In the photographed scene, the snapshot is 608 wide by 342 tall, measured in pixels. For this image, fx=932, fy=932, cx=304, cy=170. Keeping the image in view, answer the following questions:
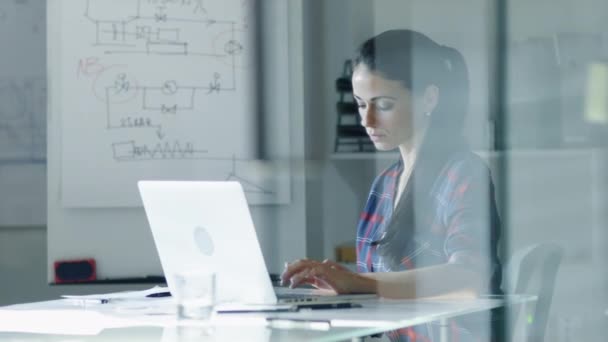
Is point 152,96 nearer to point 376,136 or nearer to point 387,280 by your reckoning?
point 376,136

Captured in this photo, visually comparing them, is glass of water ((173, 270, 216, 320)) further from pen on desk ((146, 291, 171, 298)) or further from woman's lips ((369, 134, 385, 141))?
woman's lips ((369, 134, 385, 141))

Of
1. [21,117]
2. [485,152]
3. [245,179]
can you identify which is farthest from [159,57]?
[485,152]

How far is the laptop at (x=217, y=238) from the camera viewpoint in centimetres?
167

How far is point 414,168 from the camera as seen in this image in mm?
2465

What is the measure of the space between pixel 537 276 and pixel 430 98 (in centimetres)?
71

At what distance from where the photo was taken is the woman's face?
254 cm

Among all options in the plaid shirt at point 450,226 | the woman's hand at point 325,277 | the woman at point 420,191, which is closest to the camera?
the woman's hand at point 325,277

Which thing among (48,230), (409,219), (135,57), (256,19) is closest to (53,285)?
(48,230)

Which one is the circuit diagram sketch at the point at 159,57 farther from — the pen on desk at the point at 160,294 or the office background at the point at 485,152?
the pen on desk at the point at 160,294

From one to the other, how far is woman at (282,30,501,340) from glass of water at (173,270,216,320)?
1.19 feet

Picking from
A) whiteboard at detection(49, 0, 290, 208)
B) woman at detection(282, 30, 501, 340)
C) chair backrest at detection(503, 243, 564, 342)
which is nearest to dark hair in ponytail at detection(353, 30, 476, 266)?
woman at detection(282, 30, 501, 340)

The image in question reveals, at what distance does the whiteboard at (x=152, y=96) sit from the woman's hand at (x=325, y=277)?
1363 mm

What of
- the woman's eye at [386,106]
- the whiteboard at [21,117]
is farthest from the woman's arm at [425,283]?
the whiteboard at [21,117]

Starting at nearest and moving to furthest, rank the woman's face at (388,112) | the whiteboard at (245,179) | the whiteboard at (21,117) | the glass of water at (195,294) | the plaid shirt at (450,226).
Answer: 1. the glass of water at (195,294)
2. the plaid shirt at (450,226)
3. the woman's face at (388,112)
4. the whiteboard at (245,179)
5. the whiteboard at (21,117)
